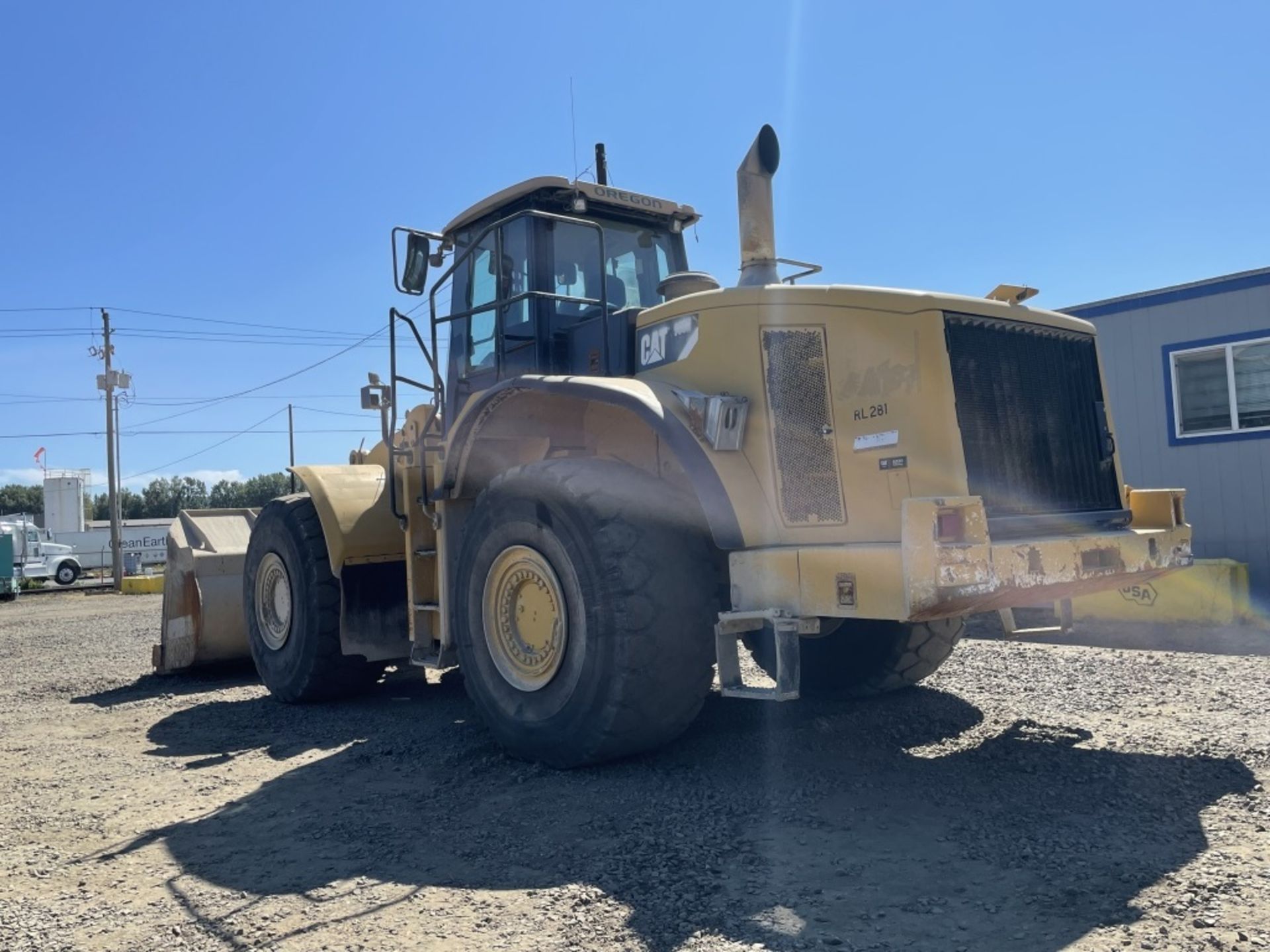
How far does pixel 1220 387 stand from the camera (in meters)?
11.6

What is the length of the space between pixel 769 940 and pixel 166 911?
208 centimetres

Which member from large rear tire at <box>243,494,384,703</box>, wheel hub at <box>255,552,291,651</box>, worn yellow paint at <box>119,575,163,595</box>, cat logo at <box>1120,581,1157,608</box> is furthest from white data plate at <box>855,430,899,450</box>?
worn yellow paint at <box>119,575,163,595</box>

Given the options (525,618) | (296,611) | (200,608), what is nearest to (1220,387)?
(525,618)

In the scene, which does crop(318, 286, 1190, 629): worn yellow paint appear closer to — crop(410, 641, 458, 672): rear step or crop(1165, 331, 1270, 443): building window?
crop(410, 641, 458, 672): rear step

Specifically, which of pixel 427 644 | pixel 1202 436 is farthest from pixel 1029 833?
pixel 1202 436

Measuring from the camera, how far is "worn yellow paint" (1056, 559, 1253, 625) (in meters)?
9.91

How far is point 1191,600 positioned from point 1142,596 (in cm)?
44

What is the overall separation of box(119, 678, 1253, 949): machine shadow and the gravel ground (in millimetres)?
15

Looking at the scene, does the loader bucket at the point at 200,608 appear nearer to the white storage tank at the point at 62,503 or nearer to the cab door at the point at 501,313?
the cab door at the point at 501,313

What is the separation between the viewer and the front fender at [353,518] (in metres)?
6.97

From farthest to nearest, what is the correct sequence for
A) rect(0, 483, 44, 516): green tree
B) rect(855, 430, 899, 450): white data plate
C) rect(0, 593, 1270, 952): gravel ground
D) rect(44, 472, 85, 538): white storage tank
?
rect(0, 483, 44, 516): green tree → rect(44, 472, 85, 538): white storage tank → rect(855, 430, 899, 450): white data plate → rect(0, 593, 1270, 952): gravel ground

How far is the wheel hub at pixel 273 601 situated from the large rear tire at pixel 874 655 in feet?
11.7

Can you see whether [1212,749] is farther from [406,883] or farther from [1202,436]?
[1202,436]

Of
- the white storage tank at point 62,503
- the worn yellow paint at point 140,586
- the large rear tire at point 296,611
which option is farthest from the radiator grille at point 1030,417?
the white storage tank at point 62,503
